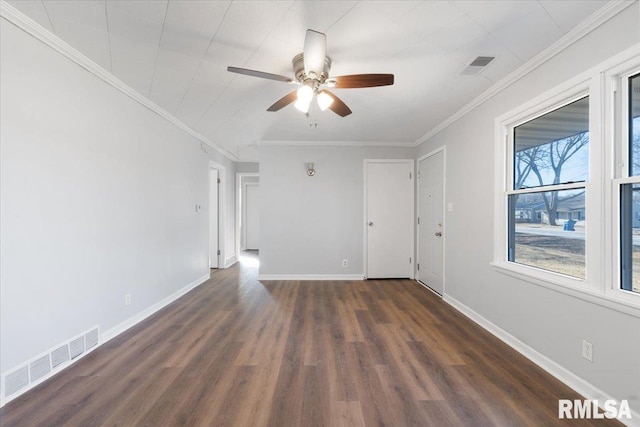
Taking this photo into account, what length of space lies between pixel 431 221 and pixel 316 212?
5.88 ft

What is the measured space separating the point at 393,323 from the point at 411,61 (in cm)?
242

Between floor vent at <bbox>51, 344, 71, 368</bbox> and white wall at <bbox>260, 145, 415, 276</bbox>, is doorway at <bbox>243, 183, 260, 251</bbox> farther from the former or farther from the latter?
floor vent at <bbox>51, 344, 71, 368</bbox>

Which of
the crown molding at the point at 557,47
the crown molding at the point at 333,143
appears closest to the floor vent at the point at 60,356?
the crown molding at the point at 333,143

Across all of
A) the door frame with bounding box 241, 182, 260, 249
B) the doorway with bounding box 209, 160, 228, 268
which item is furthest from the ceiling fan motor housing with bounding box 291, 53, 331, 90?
the door frame with bounding box 241, 182, 260, 249

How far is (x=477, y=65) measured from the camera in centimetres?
203

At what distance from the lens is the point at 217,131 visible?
369 centimetres

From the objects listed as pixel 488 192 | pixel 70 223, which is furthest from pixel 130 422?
pixel 488 192

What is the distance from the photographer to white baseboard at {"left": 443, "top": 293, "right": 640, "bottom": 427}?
1469 mm

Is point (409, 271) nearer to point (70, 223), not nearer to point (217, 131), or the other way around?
point (217, 131)

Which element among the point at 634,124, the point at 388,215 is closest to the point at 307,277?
the point at 388,215

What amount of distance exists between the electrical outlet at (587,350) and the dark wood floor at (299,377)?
0.26 metres

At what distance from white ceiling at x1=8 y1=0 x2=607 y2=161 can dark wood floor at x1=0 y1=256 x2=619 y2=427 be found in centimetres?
234

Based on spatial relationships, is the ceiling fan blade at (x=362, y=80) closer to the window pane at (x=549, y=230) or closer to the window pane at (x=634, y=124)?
the window pane at (x=634, y=124)

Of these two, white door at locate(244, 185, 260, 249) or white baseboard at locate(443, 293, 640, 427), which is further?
white door at locate(244, 185, 260, 249)
